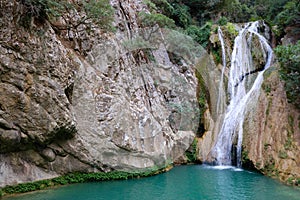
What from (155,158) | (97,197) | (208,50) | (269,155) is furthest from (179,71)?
(97,197)

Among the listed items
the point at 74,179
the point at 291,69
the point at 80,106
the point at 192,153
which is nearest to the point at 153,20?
the point at 80,106

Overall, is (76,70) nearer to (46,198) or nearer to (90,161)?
(90,161)

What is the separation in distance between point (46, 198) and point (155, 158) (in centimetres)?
590

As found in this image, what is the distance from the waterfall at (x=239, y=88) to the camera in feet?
48.5

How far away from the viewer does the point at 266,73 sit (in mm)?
15711

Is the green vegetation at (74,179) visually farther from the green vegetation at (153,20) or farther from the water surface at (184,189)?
the green vegetation at (153,20)

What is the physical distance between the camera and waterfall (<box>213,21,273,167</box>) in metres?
14.8

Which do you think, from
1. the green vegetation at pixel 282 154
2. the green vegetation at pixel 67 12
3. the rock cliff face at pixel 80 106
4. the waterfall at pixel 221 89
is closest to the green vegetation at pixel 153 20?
the rock cliff face at pixel 80 106

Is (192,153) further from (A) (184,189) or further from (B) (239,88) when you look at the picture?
(A) (184,189)

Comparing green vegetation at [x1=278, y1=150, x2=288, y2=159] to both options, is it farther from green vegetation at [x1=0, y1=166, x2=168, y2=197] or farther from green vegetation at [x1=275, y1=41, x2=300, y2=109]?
green vegetation at [x1=0, y1=166, x2=168, y2=197]

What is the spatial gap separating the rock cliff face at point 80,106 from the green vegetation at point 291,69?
21.5 feet

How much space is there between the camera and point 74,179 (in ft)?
37.6

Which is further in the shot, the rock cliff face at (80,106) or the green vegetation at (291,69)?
the green vegetation at (291,69)

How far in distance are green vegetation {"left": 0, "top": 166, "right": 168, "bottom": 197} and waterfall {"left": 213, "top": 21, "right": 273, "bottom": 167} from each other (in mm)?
4078
